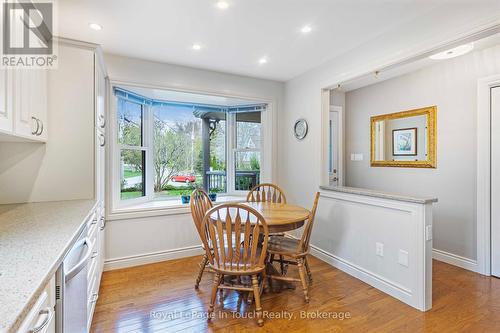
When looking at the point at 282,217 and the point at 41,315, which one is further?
the point at 282,217

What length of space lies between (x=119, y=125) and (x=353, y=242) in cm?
314

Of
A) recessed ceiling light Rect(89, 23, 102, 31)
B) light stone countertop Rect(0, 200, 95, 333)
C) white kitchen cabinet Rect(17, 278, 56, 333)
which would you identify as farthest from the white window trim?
white kitchen cabinet Rect(17, 278, 56, 333)

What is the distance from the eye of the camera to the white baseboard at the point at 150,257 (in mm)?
2920

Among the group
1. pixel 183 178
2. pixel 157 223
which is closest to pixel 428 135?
pixel 183 178

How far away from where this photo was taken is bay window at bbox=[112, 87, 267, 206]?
3.31 m

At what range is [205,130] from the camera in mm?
4156

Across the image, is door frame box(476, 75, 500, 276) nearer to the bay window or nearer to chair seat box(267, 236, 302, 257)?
chair seat box(267, 236, 302, 257)

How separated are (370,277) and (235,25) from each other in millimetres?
2789

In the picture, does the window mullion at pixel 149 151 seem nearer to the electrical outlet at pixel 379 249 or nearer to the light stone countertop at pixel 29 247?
the light stone countertop at pixel 29 247

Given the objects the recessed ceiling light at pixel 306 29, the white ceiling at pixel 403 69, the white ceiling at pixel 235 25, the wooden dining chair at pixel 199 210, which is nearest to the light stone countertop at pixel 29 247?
the wooden dining chair at pixel 199 210

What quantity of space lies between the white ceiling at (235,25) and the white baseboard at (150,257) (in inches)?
94.3

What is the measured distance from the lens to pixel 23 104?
1593mm

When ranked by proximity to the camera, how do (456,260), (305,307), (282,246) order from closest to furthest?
(305,307), (282,246), (456,260)

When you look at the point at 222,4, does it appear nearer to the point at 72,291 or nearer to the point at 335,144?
the point at 72,291
